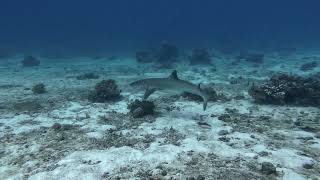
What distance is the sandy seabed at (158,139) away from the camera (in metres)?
8.99

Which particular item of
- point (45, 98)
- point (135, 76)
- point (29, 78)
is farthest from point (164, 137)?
point (29, 78)

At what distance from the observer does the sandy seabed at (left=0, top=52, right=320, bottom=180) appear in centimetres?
899

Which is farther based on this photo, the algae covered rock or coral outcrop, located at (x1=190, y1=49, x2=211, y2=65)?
coral outcrop, located at (x1=190, y1=49, x2=211, y2=65)

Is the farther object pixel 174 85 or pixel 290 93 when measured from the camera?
pixel 290 93

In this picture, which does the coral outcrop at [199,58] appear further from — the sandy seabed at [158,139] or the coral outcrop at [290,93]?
the coral outcrop at [290,93]

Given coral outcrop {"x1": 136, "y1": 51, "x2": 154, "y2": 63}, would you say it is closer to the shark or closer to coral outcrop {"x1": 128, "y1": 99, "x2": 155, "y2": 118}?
coral outcrop {"x1": 128, "y1": 99, "x2": 155, "y2": 118}

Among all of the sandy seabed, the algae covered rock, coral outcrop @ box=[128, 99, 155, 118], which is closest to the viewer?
the sandy seabed

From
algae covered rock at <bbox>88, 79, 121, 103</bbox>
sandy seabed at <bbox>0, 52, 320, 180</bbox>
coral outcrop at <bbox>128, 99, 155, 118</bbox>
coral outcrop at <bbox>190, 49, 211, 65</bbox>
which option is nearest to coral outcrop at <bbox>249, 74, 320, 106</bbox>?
sandy seabed at <bbox>0, 52, 320, 180</bbox>

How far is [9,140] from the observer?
37.3 feet

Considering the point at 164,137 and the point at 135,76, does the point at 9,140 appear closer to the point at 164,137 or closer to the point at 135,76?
the point at 164,137

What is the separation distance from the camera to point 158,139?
11.4 m

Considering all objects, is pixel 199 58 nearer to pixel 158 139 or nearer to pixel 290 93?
pixel 290 93

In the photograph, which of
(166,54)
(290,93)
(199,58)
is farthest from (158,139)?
(166,54)

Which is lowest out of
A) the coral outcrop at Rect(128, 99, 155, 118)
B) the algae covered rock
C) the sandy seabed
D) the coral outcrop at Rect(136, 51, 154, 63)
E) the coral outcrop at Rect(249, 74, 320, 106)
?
the sandy seabed
